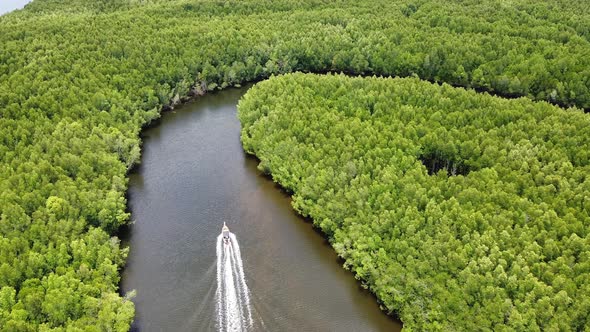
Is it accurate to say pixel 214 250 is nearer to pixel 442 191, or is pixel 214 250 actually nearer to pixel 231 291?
pixel 231 291

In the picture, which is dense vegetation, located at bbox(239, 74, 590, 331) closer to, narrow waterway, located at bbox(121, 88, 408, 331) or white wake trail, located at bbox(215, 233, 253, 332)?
narrow waterway, located at bbox(121, 88, 408, 331)

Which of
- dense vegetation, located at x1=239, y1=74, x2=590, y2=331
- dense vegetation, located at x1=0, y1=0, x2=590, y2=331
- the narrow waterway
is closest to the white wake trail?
the narrow waterway

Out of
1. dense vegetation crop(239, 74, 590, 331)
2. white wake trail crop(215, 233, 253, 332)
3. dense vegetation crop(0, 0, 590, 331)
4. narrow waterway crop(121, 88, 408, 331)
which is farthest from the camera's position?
narrow waterway crop(121, 88, 408, 331)

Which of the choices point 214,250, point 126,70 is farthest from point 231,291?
point 126,70

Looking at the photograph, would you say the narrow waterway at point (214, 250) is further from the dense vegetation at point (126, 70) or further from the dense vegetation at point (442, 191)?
the dense vegetation at point (126, 70)

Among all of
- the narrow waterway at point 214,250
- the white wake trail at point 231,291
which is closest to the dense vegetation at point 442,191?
the narrow waterway at point 214,250

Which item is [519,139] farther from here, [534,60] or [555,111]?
[534,60]
